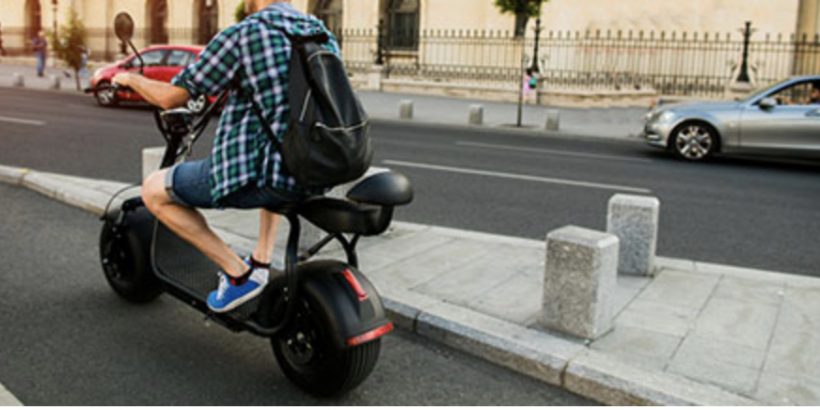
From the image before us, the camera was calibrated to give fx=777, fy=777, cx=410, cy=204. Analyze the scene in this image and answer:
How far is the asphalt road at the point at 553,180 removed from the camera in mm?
7160

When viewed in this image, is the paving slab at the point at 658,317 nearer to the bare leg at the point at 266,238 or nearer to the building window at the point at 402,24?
the bare leg at the point at 266,238

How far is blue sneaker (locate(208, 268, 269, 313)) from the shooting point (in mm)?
3648

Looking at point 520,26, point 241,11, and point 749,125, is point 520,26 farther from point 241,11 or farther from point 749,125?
point 749,125

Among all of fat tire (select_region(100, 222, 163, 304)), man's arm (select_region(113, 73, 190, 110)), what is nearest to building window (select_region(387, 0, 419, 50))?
fat tire (select_region(100, 222, 163, 304))

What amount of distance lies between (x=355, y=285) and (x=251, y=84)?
967 millimetres

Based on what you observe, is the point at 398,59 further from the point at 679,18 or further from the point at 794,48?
the point at 794,48

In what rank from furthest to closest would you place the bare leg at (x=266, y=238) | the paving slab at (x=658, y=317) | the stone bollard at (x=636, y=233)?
the stone bollard at (x=636, y=233)
the paving slab at (x=658, y=317)
the bare leg at (x=266, y=238)

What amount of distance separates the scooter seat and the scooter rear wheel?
1.18 ft

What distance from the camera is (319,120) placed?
10.1 ft

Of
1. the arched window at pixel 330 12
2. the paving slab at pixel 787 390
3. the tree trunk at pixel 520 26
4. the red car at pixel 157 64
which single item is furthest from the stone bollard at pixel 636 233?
the arched window at pixel 330 12

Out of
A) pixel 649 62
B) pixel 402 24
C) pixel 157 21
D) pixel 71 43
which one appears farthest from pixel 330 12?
pixel 649 62

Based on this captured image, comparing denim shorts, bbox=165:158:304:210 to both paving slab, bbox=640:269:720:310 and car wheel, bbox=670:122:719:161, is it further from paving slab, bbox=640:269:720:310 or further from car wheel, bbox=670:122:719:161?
car wheel, bbox=670:122:719:161

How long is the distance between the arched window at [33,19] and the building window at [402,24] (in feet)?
79.2

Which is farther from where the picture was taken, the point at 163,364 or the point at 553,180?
the point at 553,180
